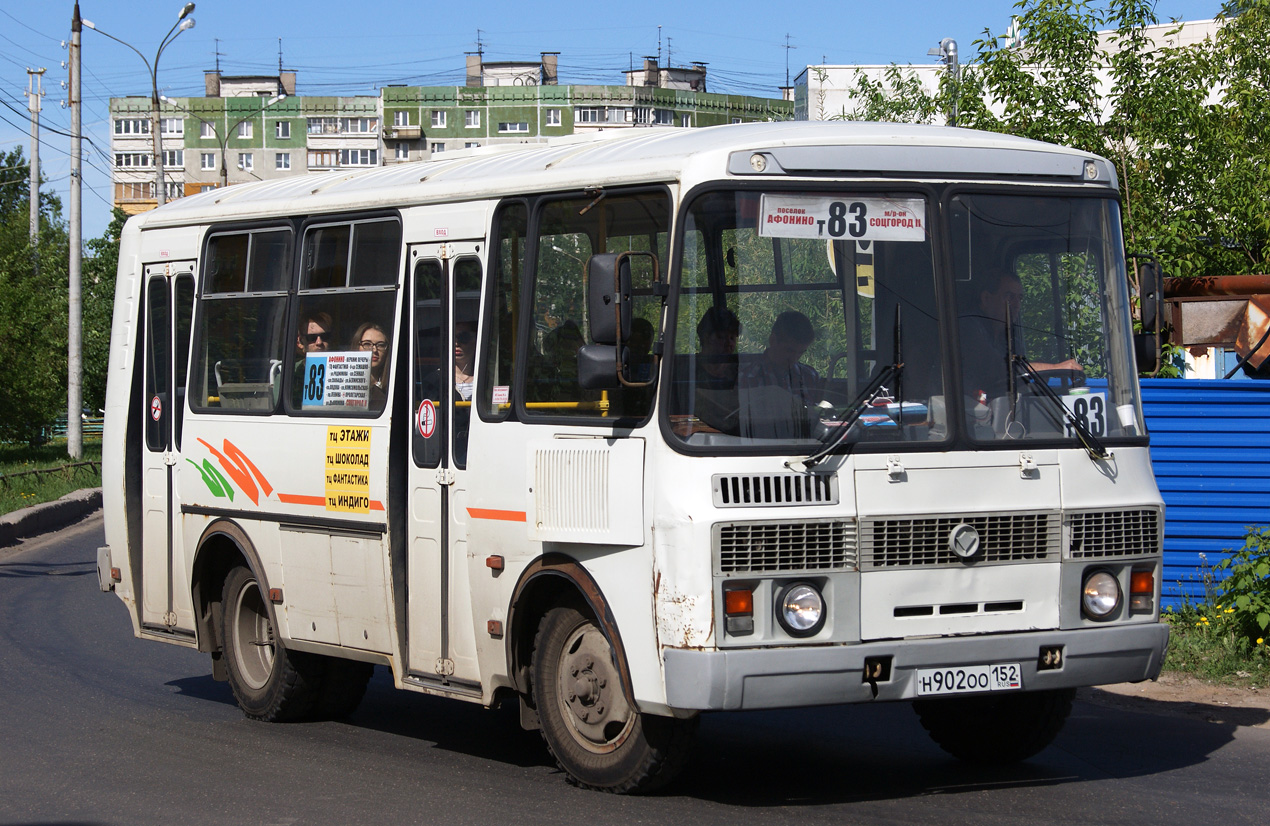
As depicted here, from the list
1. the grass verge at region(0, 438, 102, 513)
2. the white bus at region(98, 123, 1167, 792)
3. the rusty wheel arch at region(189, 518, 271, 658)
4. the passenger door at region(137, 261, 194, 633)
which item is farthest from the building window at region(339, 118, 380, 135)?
the white bus at region(98, 123, 1167, 792)

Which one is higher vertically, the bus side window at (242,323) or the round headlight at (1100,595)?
the bus side window at (242,323)

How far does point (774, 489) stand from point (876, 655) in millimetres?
789

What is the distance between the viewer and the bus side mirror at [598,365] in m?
6.68

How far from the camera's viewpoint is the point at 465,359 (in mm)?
8109

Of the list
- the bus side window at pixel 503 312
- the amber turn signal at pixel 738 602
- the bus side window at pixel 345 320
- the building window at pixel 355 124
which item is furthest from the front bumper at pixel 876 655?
the building window at pixel 355 124

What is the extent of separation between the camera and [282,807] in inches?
286

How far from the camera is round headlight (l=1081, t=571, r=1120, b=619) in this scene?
706cm

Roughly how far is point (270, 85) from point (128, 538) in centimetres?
10947

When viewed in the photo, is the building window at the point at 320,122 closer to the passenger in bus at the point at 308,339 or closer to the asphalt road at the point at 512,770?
the asphalt road at the point at 512,770

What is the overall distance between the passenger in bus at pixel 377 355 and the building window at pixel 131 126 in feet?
392

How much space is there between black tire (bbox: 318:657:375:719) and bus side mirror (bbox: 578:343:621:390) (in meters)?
3.76

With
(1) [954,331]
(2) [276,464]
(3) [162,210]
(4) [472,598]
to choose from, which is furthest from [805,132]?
(3) [162,210]

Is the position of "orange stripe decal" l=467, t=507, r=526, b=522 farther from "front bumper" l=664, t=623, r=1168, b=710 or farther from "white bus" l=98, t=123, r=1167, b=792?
"front bumper" l=664, t=623, r=1168, b=710

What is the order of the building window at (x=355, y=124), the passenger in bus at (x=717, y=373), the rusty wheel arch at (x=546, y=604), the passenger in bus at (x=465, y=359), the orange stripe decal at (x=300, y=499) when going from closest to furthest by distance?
1. the passenger in bus at (x=717, y=373)
2. the rusty wheel arch at (x=546, y=604)
3. the passenger in bus at (x=465, y=359)
4. the orange stripe decal at (x=300, y=499)
5. the building window at (x=355, y=124)
